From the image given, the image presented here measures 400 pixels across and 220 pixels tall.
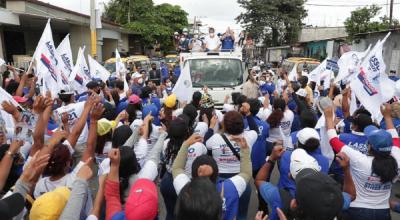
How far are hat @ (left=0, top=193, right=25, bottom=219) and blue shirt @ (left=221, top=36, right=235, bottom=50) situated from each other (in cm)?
978

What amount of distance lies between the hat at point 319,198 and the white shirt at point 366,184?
1299 millimetres

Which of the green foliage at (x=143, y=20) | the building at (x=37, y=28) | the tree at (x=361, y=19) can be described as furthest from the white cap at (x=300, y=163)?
the green foliage at (x=143, y=20)

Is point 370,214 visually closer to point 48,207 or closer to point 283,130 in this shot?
point 283,130

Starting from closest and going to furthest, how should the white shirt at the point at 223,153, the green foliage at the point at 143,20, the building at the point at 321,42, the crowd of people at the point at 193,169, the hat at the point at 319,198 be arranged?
the hat at the point at 319,198, the crowd of people at the point at 193,169, the white shirt at the point at 223,153, the building at the point at 321,42, the green foliage at the point at 143,20

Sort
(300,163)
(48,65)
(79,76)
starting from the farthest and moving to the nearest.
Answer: (79,76), (48,65), (300,163)

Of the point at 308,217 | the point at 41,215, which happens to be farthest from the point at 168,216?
the point at 308,217

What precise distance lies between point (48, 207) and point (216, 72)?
315 inches

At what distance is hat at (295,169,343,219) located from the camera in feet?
6.16

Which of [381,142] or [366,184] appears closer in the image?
[381,142]

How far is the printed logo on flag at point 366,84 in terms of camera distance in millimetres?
5090

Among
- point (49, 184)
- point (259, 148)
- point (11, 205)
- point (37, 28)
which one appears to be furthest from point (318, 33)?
point (11, 205)

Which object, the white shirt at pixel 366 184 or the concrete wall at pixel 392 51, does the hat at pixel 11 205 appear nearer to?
the white shirt at pixel 366 184

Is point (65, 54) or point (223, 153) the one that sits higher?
point (65, 54)

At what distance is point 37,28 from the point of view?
24062 millimetres
